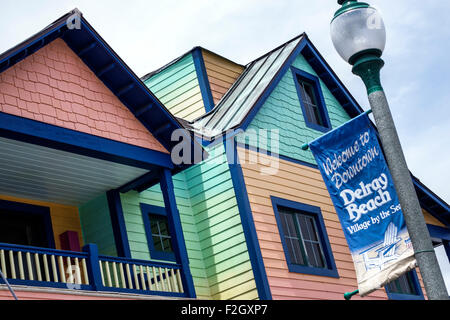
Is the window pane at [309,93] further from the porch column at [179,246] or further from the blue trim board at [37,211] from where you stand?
the blue trim board at [37,211]

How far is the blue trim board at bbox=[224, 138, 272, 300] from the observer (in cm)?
1323

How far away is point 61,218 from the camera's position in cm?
1426

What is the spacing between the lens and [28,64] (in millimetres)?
11469

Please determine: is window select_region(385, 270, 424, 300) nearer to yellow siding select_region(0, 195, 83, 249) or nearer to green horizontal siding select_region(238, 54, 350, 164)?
green horizontal siding select_region(238, 54, 350, 164)

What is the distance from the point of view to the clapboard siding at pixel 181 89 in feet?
56.5

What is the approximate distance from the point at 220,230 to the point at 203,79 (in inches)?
181

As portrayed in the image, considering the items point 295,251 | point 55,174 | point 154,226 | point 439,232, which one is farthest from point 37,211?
point 439,232

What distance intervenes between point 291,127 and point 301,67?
241cm

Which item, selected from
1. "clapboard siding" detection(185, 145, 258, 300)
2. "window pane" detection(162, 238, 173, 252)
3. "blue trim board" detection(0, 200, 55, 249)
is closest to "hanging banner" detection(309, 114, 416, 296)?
"clapboard siding" detection(185, 145, 258, 300)

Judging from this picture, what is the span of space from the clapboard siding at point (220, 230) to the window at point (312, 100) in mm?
3794

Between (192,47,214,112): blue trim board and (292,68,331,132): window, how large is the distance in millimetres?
2348

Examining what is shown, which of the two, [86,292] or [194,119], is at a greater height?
[194,119]
